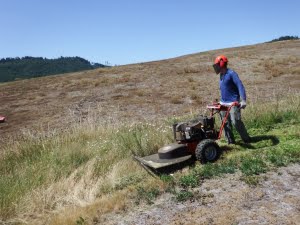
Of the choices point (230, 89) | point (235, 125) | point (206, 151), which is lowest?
point (206, 151)

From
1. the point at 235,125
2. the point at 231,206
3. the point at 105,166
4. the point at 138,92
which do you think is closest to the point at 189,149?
the point at 235,125

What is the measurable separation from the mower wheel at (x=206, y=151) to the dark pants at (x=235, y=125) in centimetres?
100

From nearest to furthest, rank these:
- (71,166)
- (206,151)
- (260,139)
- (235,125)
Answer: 1. (206,151)
2. (235,125)
3. (260,139)
4. (71,166)

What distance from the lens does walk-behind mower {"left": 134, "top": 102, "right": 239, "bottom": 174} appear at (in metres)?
8.30

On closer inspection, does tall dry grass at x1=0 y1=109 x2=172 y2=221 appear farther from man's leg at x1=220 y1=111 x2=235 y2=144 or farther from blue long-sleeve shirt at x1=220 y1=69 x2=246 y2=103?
blue long-sleeve shirt at x1=220 y1=69 x2=246 y2=103

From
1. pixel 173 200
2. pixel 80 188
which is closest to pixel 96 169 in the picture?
pixel 80 188

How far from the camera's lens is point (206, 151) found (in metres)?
8.38

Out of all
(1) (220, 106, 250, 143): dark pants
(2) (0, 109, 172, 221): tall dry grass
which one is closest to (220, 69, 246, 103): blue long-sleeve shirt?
(1) (220, 106, 250, 143): dark pants

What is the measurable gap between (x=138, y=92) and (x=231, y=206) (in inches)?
795

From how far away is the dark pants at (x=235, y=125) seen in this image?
9.16 metres

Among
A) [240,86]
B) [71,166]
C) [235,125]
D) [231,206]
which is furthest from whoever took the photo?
[71,166]

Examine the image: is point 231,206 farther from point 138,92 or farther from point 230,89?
point 138,92

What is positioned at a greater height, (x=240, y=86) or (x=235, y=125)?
(x=240, y=86)

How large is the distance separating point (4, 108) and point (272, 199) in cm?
2280
